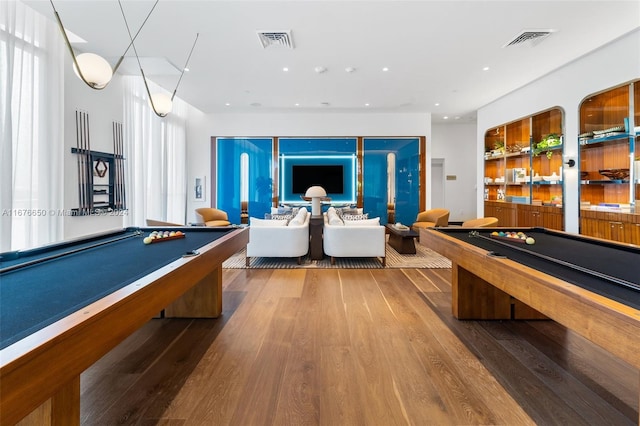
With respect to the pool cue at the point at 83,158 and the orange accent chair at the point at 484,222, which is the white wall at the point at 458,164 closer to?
the orange accent chair at the point at 484,222

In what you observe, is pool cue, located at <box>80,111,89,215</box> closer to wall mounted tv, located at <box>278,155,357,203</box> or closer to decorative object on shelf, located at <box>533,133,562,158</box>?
wall mounted tv, located at <box>278,155,357,203</box>

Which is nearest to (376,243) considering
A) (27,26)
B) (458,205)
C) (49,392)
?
(49,392)

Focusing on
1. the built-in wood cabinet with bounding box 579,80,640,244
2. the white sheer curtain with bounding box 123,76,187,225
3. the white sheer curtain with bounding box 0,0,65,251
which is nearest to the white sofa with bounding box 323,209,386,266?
the built-in wood cabinet with bounding box 579,80,640,244

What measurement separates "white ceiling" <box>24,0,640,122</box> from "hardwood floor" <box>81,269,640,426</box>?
130 inches

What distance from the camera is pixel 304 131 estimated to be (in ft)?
26.7

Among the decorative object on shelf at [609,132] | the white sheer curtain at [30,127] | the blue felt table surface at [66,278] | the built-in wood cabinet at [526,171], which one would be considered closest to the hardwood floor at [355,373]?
the blue felt table surface at [66,278]

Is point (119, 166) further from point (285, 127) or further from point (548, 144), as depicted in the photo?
point (548, 144)

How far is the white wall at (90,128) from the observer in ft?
14.0

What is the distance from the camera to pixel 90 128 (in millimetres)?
4664

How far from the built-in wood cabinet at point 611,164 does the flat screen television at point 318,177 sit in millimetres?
5079

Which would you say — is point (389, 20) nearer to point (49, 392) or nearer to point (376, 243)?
point (376, 243)

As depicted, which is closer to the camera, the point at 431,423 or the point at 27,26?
the point at 431,423

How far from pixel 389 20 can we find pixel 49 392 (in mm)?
4224

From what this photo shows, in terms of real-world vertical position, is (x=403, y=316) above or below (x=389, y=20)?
below
